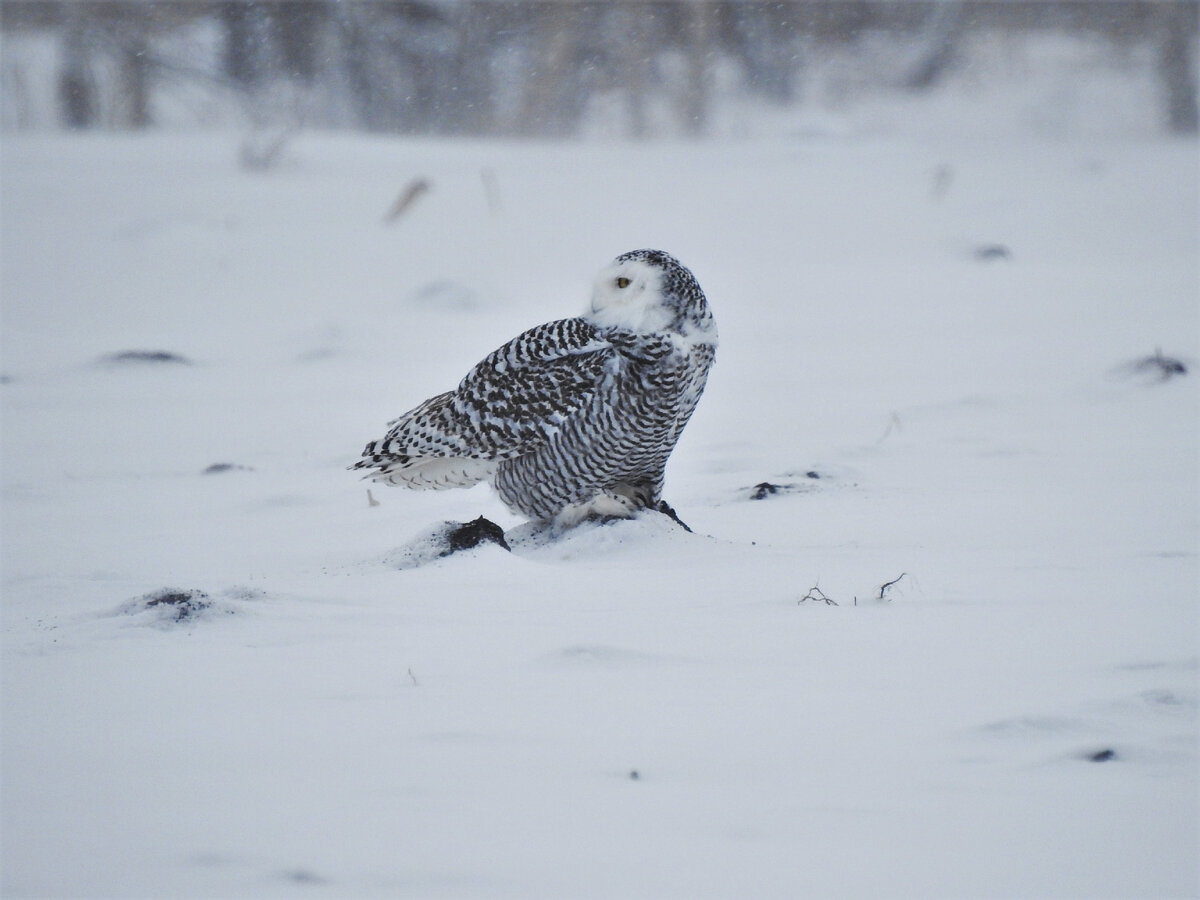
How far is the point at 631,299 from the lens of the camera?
369 cm

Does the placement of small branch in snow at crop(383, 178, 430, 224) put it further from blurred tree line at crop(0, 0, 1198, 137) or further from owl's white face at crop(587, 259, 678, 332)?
owl's white face at crop(587, 259, 678, 332)

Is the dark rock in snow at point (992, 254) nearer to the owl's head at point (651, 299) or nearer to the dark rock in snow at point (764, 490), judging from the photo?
the dark rock in snow at point (764, 490)

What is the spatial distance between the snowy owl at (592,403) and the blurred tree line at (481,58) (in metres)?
11.8

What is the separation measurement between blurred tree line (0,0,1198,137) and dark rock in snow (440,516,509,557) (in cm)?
1229

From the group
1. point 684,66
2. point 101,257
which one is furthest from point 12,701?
point 684,66

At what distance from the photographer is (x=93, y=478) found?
5.22 meters

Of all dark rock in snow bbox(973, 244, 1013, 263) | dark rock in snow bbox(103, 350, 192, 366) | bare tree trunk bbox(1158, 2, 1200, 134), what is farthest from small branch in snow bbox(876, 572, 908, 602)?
bare tree trunk bbox(1158, 2, 1200, 134)

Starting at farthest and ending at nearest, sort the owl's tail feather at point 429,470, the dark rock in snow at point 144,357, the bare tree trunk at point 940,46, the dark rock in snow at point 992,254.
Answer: the bare tree trunk at point 940,46
the dark rock in snow at point 992,254
the dark rock in snow at point 144,357
the owl's tail feather at point 429,470

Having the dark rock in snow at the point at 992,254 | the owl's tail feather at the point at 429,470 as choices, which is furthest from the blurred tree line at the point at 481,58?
the owl's tail feather at the point at 429,470

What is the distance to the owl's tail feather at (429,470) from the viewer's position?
4086 millimetres

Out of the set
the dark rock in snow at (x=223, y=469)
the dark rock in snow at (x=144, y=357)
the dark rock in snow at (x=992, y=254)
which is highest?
the dark rock in snow at (x=992, y=254)

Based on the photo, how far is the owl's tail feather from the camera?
4086 millimetres

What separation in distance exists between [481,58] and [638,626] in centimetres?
1503

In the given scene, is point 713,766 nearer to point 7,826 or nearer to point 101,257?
point 7,826
